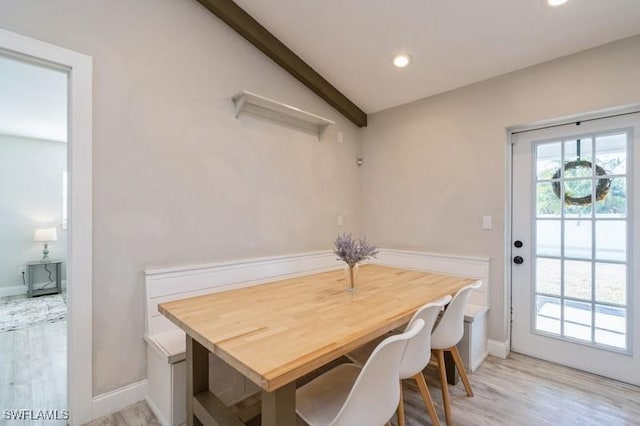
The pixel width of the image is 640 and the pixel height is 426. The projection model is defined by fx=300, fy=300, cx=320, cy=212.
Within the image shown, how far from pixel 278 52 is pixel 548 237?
2827mm

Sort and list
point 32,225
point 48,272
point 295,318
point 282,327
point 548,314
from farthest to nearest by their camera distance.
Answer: point 48,272 → point 32,225 → point 548,314 → point 295,318 → point 282,327

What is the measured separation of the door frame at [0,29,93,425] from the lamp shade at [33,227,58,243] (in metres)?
3.81

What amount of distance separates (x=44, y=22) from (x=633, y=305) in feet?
13.8

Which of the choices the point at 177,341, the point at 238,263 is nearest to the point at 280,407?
the point at 177,341

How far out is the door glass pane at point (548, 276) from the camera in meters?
2.52

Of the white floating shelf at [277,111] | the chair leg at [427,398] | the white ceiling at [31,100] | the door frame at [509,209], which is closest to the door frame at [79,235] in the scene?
the white ceiling at [31,100]

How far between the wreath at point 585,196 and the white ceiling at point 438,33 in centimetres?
86

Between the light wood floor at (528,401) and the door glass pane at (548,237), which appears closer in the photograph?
the light wood floor at (528,401)

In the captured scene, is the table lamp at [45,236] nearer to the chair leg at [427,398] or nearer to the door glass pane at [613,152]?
the chair leg at [427,398]

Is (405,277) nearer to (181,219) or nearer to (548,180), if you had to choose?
(548,180)

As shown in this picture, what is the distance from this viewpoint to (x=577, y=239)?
2.42m

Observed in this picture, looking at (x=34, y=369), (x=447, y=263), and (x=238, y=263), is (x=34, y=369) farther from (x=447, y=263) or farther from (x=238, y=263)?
(x=447, y=263)

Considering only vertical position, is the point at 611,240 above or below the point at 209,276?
above

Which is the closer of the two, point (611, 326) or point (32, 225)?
point (611, 326)
